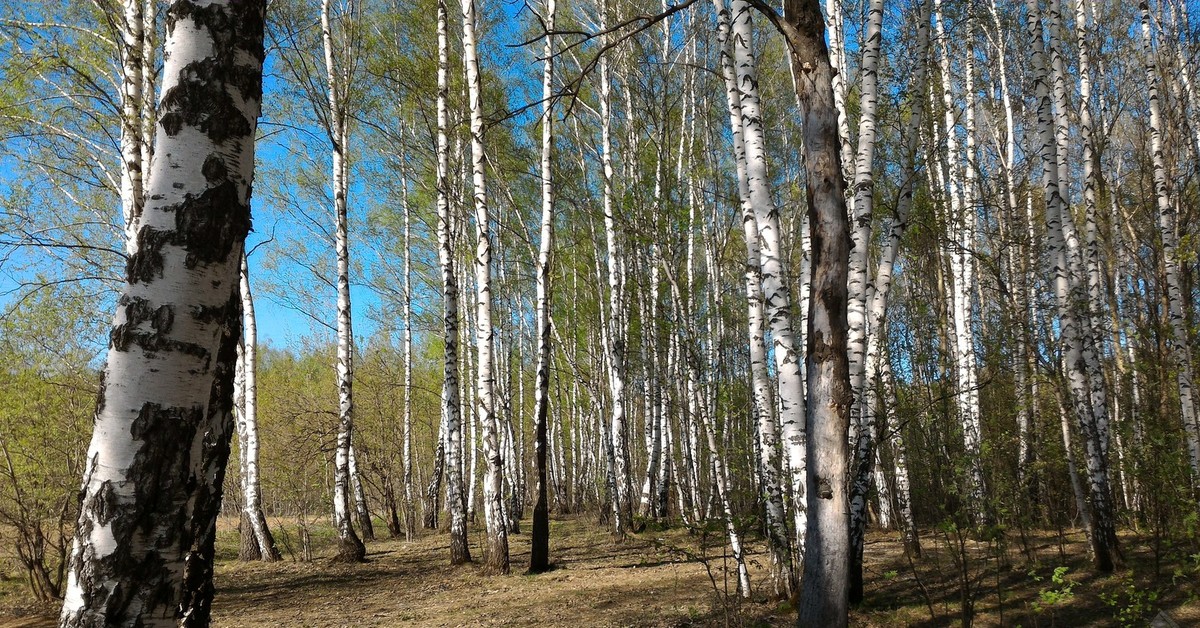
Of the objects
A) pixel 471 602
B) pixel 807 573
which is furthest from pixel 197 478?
pixel 471 602

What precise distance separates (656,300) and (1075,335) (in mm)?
7249

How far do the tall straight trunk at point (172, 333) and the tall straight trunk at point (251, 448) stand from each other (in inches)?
368

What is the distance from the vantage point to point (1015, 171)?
1248 centimetres

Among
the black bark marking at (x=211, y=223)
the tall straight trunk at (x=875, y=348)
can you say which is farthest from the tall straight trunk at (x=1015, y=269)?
the black bark marking at (x=211, y=223)

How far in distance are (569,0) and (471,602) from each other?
12.0m

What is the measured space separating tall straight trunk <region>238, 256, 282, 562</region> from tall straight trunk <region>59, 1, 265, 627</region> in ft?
30.7

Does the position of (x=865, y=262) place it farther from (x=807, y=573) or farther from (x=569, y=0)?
(x=569, y=0)

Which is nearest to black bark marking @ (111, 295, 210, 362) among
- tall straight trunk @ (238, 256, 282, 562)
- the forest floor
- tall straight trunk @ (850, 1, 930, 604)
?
the forest floor

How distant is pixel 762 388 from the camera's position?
6.13m

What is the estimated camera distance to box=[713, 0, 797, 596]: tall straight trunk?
229 inches

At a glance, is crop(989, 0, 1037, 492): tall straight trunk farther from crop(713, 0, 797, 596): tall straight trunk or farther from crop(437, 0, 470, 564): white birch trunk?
crop(437, 0, 470, 564): white birch trunk

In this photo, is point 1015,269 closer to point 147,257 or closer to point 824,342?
point 824,342

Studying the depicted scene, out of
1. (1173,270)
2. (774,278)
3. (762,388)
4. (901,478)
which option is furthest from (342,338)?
(1173,270)

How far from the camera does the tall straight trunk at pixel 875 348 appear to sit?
19.0 ft
